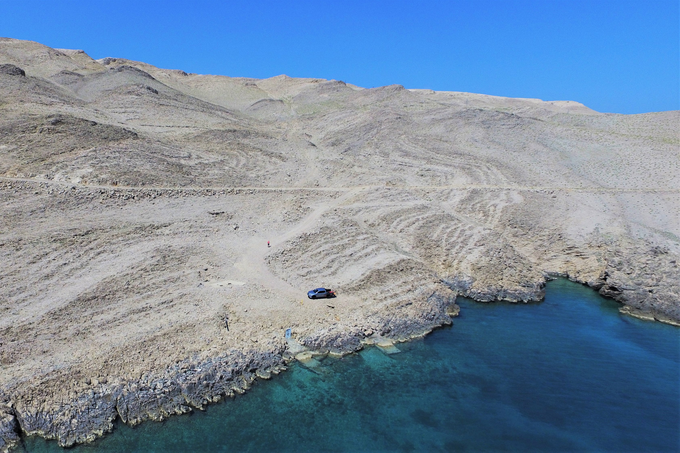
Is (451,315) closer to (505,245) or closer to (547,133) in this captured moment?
(505,245)

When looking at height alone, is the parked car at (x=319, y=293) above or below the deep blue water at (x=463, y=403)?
above

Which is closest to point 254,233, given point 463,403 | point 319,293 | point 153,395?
point 319,293

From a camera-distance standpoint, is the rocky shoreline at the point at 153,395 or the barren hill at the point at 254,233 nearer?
the rocky shoreline at the point at 153,395

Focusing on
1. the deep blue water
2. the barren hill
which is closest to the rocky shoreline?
the barren hill

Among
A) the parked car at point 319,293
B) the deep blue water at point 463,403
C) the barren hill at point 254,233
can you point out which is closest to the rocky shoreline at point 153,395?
the barren hill at point 254,233

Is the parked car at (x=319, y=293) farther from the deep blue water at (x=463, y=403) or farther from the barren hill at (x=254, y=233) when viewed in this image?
the deep blue water at (x=463, y=403)

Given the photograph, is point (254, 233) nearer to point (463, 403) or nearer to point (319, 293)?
point (319, 293)
